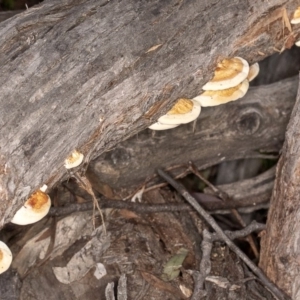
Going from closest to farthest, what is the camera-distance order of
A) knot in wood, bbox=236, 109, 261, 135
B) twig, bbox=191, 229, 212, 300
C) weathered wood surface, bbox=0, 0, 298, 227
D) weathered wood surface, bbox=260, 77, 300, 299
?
weathered wood surface, bbox=0, 0, 298, 227
weathered wood surface, bbox=260, 77, 300, 299
twig, bbox=191, 229, 212, 300
knot in wood, bbox=236, 109, 261, 135

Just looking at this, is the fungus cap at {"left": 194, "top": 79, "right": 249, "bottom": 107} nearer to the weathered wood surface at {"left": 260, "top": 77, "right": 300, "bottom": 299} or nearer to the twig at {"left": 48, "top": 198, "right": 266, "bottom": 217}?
the weathered wood surface at {"left": 260, "top": 77, "right": 300, "bottom": 299}

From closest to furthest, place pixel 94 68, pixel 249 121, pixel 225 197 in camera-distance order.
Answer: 1. pixel 94 68
2. pixel 249 121
3. pixel 225 197

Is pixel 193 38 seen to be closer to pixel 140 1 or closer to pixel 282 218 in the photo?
pixel 140 1

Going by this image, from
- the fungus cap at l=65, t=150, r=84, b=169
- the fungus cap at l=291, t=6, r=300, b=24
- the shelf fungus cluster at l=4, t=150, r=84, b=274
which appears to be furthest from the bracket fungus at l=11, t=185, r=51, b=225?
the fungus cap at l=291, t=6, r=300, b=24

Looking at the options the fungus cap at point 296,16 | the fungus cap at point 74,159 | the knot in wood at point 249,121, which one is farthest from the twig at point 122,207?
the fungus cap at point 296,16

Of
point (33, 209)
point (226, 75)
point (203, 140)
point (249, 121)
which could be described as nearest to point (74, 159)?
point (33, 209)

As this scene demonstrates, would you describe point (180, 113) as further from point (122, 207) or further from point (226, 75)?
point (122, 207)

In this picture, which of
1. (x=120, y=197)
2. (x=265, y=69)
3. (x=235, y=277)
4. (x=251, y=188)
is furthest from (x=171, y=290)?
(x=265, y=69)
